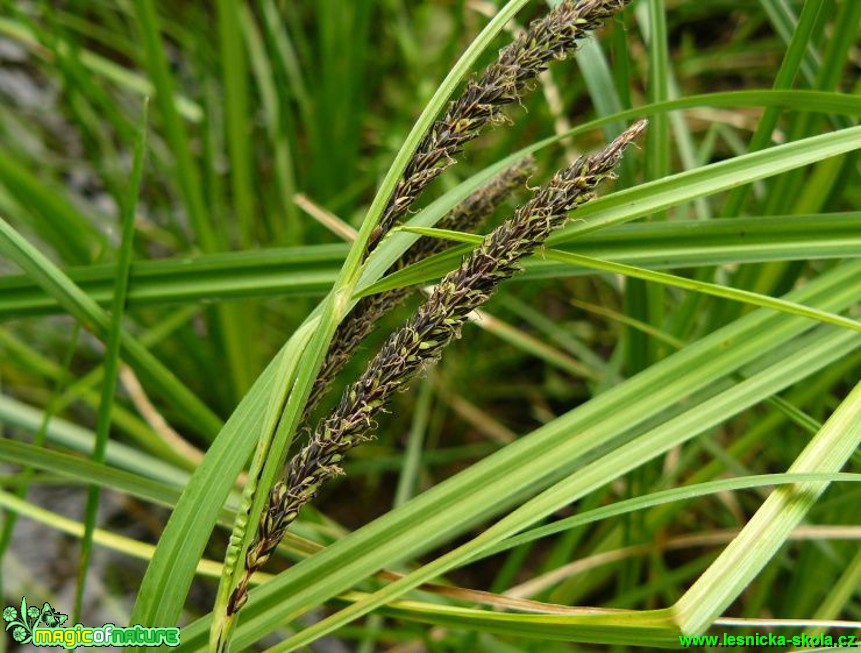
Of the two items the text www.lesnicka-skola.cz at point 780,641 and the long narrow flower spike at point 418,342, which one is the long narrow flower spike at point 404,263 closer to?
the long narrow flower spike at point 418,342

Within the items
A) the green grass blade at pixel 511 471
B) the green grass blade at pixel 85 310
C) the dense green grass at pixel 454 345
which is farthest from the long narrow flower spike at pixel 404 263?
the green grass blade at pixel 85 310

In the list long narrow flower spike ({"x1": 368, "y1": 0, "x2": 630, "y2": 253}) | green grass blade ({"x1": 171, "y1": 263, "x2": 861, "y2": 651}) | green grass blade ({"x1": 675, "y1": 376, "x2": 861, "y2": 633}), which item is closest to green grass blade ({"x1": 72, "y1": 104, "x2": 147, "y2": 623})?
green grass blade ({"x1": 171, "y1": 263, "x2": 861, "y2": 651})

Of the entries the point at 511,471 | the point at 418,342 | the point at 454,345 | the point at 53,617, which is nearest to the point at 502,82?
the point at 418,342

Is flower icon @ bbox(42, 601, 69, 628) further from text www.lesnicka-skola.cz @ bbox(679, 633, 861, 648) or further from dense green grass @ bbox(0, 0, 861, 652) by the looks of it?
text www.lesnicka-skola.cz @ bbox(679, 633, 861, 648)

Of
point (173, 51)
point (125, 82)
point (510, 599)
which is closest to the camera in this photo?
point (510, 599)

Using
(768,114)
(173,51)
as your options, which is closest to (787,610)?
(768,114)

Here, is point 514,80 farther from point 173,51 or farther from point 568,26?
point 173,51
